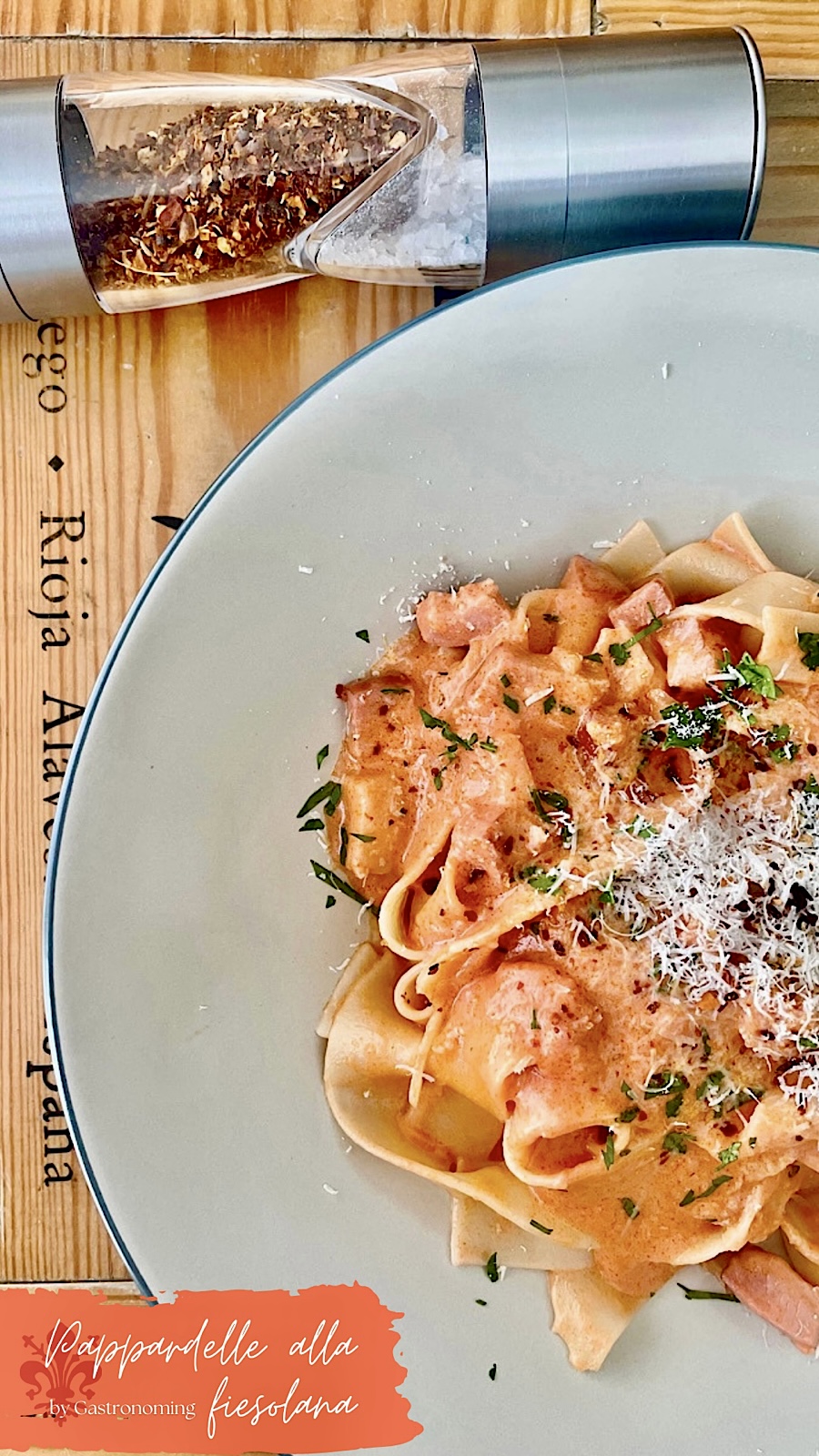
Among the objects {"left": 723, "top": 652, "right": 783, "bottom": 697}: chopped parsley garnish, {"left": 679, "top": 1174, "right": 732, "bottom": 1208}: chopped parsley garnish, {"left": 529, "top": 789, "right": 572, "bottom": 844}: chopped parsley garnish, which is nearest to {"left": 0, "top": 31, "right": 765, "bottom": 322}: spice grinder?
{"left": 723, "top": 652, "right": 783, "bottom": 697}: chopped parsley garnish

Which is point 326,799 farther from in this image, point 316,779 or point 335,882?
point 335,882

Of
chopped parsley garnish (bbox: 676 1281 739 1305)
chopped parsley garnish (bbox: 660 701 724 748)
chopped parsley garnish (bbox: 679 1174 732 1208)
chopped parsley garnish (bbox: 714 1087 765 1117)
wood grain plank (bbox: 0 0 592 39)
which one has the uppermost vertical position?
wood grain plank (bbox: 0 0 592 39)

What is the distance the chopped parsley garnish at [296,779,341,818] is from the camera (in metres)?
2.61

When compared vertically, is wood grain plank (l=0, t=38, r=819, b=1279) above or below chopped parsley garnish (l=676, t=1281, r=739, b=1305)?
above

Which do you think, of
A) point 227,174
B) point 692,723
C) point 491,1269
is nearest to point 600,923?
point 692,723

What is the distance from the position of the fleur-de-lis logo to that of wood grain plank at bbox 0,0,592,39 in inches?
124

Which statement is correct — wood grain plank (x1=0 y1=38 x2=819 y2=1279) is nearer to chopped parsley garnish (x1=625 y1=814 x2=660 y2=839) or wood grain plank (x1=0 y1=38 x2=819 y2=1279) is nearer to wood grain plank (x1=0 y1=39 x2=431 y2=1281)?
wood grain plank (x1=0 y1=39 x2=431 y2=1281)

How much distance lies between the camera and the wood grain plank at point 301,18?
288cm

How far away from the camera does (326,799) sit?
8.62ft

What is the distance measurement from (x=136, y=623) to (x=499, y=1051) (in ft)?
3.88

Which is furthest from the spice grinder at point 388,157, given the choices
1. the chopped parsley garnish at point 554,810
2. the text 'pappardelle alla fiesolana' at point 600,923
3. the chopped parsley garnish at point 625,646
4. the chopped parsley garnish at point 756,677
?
the chopped parsley garnish at point 554,810

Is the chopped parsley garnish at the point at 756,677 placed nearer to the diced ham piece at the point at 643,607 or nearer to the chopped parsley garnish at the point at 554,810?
the diced ham piece at the point at 643,607

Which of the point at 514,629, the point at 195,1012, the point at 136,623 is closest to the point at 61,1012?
the point at 195,1012

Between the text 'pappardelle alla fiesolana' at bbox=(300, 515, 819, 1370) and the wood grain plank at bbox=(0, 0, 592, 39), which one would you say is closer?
the text 'pappardelle alla fiesolana' at bbox=(300, 515, 819, 1370)
